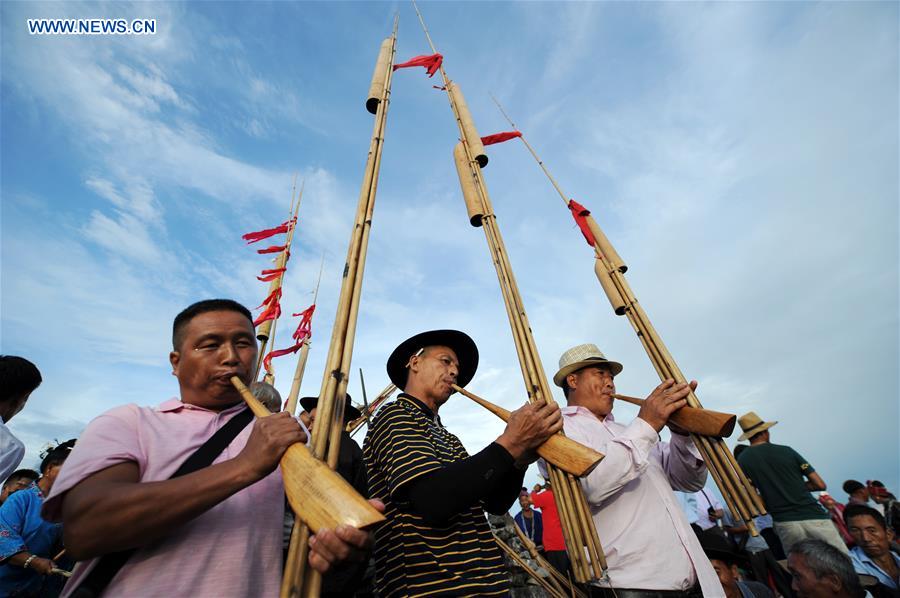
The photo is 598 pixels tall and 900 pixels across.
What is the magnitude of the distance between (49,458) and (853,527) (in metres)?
7.46

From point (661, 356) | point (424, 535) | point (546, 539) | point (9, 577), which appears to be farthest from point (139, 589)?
point (546, 539)

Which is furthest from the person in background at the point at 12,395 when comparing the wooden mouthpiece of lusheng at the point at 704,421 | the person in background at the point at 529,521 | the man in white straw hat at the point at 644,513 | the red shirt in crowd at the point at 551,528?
the person in background at the point at 529,521

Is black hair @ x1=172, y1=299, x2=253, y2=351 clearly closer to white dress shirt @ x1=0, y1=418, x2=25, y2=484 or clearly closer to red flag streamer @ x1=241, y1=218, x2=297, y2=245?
white dress shirt @ x1=0, y1=418, x2=25, y2=484

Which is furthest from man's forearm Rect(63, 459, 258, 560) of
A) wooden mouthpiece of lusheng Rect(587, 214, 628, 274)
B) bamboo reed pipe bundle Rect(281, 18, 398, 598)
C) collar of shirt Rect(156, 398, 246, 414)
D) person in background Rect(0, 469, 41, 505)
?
person in background Rect(0, 469, 41, 505)

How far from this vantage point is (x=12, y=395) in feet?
9.49

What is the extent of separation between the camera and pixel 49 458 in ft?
13.0

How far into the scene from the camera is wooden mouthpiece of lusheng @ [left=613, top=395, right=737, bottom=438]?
6.91ft

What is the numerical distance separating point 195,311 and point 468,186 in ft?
6.23

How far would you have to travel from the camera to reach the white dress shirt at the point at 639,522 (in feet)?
7.28

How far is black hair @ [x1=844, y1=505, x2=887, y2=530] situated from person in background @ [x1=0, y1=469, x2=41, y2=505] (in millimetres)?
8153

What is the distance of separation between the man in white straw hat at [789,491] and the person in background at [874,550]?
32 centimetres

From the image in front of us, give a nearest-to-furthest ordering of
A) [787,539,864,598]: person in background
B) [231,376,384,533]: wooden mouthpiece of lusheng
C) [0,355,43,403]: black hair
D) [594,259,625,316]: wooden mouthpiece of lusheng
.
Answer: [231,376,384,533]: wooden mouthpiece of lusheng → [0,355,43,403]: black hair → [594,259,625,316]: wooden mouthpiece of lusheng → [787,539,864,598]: person in background

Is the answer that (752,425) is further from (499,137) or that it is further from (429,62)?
(429,62)

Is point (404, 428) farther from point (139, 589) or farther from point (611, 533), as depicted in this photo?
point (611, 533)
